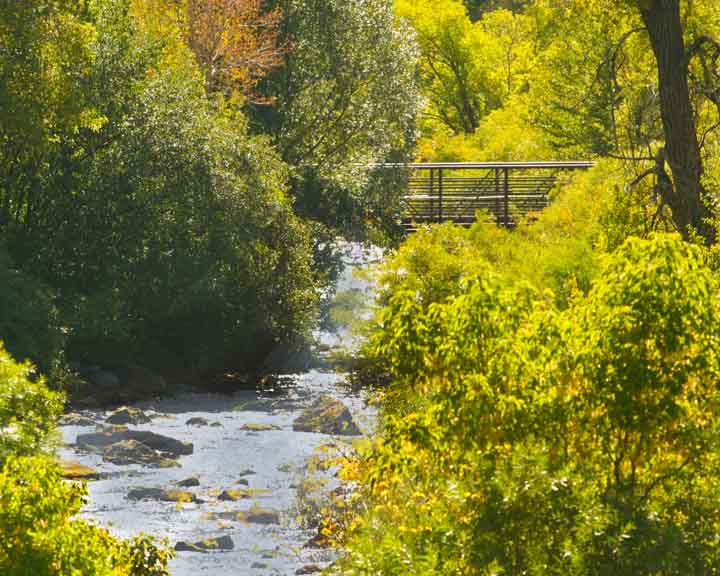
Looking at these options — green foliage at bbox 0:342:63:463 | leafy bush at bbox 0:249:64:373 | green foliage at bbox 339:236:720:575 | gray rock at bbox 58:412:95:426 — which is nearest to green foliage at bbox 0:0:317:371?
leafy bush at bbox 0:249:64:373

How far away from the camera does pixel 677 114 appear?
66.2ft

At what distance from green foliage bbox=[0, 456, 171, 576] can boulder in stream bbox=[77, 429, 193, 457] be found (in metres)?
16.5

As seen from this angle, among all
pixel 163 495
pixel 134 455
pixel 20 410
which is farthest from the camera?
pixel 134 455

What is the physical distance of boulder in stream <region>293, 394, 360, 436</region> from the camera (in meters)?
27.6

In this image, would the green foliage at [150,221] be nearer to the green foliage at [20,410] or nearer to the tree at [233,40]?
the tree at [233,40]

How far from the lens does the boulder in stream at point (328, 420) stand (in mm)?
27609

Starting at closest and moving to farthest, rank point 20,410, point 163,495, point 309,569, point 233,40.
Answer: point 20,410 → point 309,569 → point 163,495 → point 233,40

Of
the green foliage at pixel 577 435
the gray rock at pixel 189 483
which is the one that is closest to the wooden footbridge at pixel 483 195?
the gray rock at pixel 189 483

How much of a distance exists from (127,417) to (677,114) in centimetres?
1321

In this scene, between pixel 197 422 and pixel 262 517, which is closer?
pixel 262 517

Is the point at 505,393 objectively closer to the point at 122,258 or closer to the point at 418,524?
the point at 418,524

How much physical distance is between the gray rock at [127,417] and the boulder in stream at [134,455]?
1.97m

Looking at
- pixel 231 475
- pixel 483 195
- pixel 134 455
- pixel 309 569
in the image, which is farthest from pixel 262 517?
pixel 483 195

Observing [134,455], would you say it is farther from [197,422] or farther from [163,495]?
[197,422]
